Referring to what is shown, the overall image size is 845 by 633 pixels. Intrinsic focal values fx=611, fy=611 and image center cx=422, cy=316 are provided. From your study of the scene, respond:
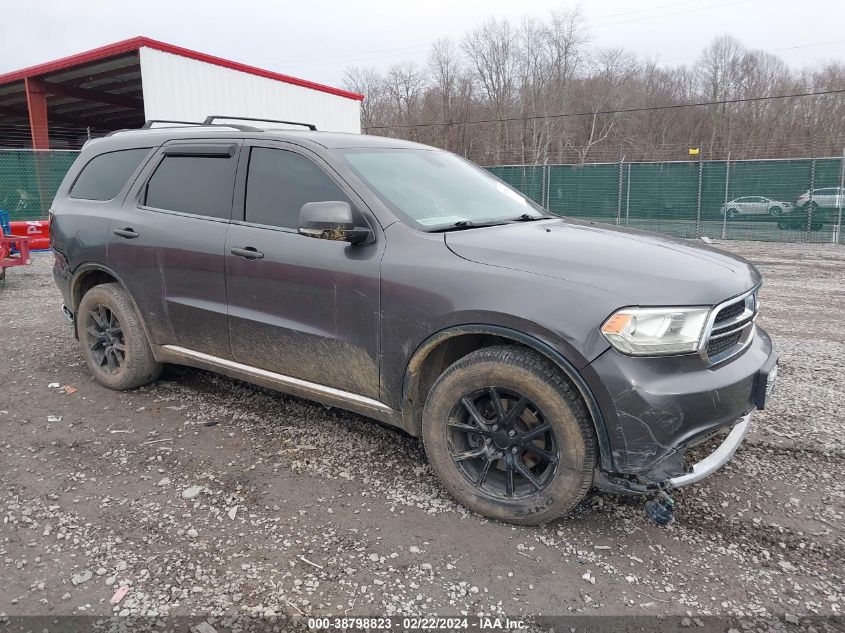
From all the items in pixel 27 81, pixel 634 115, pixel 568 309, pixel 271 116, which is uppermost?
pixel 634 115

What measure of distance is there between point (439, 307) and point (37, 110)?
22.6 metres

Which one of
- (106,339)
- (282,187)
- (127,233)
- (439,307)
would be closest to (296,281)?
(282,187)

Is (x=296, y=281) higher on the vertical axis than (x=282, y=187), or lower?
lower

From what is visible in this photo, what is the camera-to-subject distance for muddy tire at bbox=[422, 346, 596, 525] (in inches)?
104

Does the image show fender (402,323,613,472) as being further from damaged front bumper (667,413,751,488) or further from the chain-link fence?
the chain-link fence

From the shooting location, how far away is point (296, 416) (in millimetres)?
4199

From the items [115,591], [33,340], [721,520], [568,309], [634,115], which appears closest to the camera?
[115,591]

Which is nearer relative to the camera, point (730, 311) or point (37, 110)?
point (730, 311)

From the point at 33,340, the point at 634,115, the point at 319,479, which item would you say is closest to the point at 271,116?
the point at 33,340

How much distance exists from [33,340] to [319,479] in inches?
175

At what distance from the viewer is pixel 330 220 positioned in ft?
9.95

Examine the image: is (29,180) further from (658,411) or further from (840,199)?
(840,199)

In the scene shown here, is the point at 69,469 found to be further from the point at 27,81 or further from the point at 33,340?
the point at 27,81

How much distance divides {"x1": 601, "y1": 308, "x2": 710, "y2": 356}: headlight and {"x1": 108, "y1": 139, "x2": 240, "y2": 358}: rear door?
2.38m
